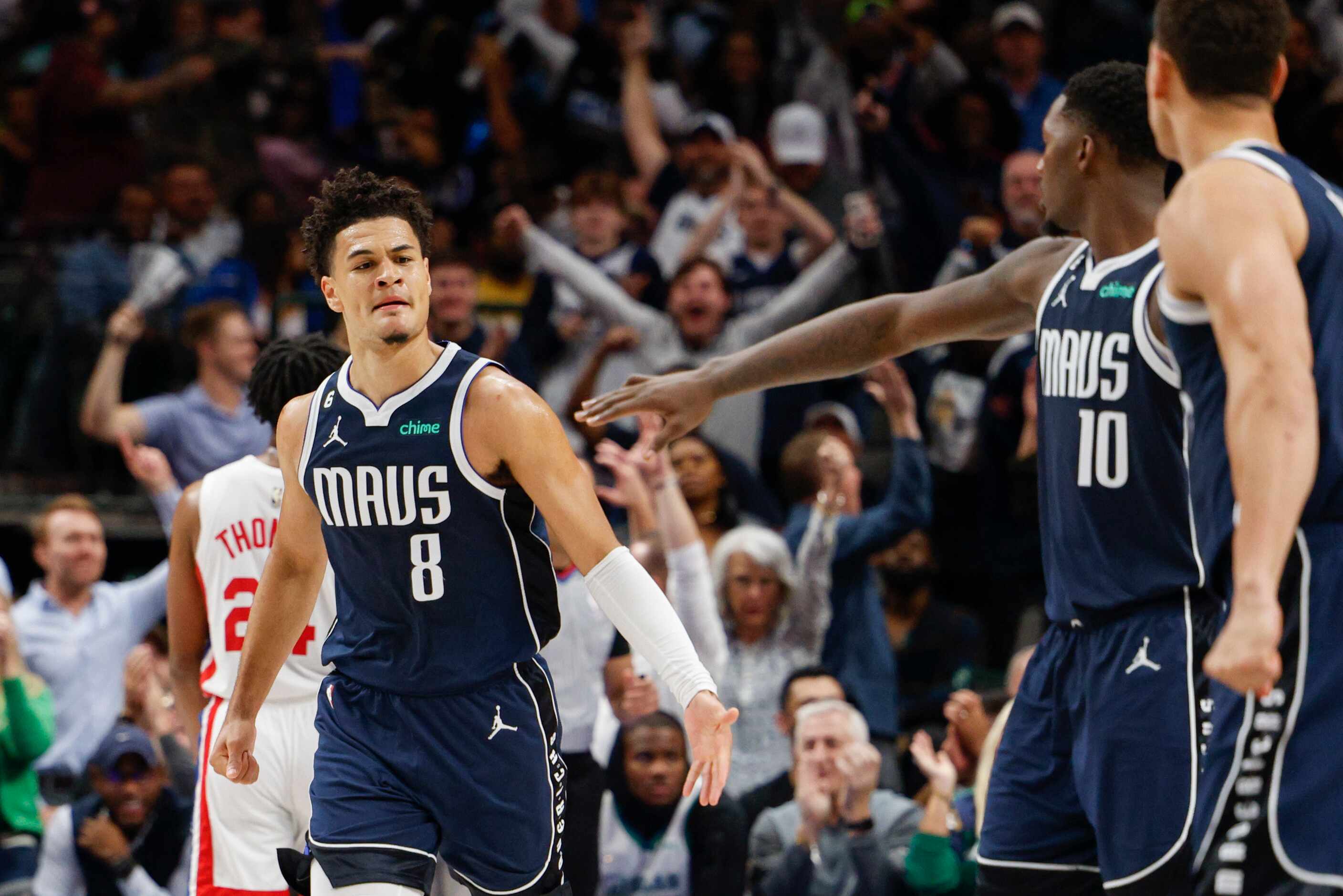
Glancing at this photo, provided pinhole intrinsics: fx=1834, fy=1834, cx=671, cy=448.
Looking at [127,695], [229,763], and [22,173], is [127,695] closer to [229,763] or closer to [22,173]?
[229,763]

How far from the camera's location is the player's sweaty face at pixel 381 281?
458 cm

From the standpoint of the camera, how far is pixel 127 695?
795cm

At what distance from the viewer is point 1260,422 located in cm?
313

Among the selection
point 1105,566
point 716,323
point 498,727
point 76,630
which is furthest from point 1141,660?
point 76,630

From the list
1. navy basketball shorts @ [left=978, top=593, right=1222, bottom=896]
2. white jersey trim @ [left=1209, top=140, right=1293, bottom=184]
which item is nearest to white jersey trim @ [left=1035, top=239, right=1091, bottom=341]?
navy basketball shorts @ [left=978, top=593, right=1222, bottom=896]

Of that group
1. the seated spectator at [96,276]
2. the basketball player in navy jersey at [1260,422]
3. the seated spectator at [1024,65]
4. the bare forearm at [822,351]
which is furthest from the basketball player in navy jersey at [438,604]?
the seated spectator at [1024,65]

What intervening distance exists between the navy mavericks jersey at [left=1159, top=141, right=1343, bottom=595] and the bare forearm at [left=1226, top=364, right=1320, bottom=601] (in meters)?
0.16

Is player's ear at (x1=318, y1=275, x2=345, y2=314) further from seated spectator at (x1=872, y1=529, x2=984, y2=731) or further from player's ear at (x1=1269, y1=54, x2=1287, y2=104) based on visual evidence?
seated spectator at (x1=872, y1=529, x2=984, y2=731)

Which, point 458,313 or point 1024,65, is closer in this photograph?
point 458,313

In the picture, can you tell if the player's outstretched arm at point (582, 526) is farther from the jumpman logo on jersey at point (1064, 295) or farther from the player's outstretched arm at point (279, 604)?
the jumpman logo on jersey at point (1064, 295)

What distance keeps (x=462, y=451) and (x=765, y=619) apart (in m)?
3.73

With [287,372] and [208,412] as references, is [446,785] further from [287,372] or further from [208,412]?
[208,412]

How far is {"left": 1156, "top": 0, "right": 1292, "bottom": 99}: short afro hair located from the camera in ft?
11.1

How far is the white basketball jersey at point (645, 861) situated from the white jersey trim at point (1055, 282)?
3407mm
